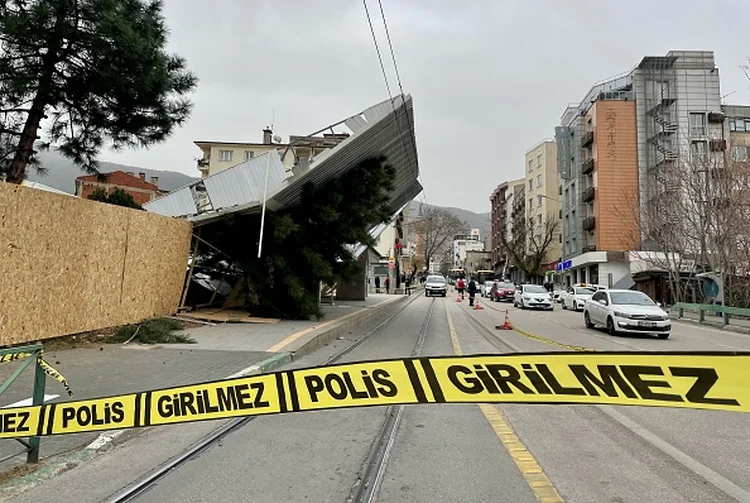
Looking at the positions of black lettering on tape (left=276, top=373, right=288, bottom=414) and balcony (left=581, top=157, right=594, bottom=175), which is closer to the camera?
black lettering on tape (left=276, top=373, right=288, bottom=414)

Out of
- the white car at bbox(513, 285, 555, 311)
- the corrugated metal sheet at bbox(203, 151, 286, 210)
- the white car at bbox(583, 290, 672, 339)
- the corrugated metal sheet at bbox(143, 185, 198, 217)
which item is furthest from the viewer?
the white car at bbox(513, 285, 555, 311)

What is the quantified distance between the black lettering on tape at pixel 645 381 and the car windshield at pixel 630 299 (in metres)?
14.7

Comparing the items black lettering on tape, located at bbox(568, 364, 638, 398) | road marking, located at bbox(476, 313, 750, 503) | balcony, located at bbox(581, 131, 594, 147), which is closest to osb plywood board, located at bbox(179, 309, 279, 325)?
road marking, located at bbox(476, 313, 750, 503)

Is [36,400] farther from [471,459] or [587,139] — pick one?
[587,139]

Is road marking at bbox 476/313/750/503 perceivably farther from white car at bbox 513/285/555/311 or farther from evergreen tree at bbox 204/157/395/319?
white car at bbox 513/285/555/311

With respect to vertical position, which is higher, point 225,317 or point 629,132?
point 629,132

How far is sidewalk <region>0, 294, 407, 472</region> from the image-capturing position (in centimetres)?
607

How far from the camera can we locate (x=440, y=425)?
5637mm

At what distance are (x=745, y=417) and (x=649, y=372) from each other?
14.9 feet

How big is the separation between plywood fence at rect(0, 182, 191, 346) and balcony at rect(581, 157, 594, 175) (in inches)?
1886

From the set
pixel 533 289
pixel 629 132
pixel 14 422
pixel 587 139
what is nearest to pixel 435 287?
pixel 533 289

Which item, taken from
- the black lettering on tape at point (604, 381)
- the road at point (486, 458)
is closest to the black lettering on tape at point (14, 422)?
the road at point (486, 458)

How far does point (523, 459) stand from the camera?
4520 millimetres

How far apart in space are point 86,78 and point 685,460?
12.5 metres
